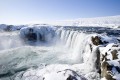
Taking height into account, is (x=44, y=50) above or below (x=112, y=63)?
below

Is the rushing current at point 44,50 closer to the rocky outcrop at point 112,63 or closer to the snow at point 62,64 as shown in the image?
the snow at point 62,64

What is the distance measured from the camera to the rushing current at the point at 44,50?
16.5 metres

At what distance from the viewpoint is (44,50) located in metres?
28.8

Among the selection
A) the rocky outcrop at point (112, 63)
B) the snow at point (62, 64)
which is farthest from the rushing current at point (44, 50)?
the rocky outcrop at point (112, 63)

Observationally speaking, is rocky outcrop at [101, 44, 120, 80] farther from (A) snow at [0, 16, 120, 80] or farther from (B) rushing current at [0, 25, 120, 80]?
(B) rushing current at [0, 25, 120, 80]

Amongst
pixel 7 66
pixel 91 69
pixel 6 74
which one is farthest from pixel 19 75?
pixel 91 69

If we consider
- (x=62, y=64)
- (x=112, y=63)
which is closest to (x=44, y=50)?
(x=62, y=64)

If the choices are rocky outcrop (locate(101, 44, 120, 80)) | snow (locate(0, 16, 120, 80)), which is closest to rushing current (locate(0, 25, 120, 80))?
snow (locate(0, 16, 120, 80))

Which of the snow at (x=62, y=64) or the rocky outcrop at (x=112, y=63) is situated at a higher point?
the rocky outcrop at (x=112, y=63)

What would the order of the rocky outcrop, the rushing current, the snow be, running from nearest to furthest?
1. the rocky outcrop
2. the snow
3. the rushing current

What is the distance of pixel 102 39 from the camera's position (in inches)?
607

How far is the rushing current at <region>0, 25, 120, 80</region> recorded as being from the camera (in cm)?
1655

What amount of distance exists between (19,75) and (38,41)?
2578 cm

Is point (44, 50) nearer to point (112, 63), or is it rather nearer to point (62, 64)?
point (62, 64)
